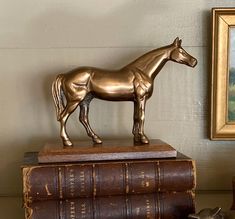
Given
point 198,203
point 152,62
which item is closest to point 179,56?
point 152,62

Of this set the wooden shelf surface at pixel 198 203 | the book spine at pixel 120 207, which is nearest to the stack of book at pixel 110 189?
the book spine at pixel 120 207

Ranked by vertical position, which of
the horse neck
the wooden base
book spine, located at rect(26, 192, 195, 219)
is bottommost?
book spine, located at rect(26, 192, 195, 219)

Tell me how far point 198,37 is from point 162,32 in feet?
0.22

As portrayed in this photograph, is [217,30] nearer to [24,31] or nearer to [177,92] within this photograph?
[177,92]

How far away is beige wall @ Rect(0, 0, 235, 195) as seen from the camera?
739 mm

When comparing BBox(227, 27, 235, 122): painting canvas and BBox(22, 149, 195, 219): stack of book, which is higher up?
BBox(227, 27, 235, 122): painting canvas

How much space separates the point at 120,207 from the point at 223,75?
322mm

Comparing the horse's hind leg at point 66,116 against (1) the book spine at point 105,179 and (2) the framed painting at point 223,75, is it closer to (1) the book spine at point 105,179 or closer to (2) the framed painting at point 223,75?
(1) the book spine at point 105,179

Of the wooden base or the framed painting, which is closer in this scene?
the wooden base

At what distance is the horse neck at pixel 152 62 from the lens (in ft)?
2.13

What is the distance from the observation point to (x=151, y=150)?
59cm

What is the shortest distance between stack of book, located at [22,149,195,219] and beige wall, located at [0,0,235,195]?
0.61 ft

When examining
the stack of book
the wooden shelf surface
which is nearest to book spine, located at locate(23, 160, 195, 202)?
the stack of book

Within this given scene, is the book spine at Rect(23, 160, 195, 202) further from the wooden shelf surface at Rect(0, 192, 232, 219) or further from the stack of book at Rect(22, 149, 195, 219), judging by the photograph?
the wooden shelf surface at Rect(0, 192, 232, 219)
